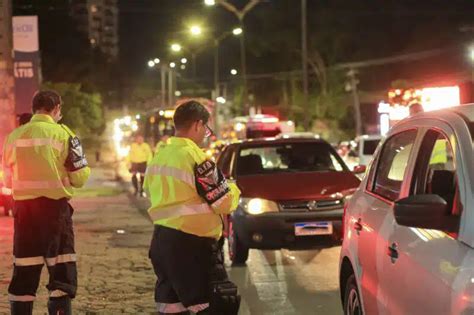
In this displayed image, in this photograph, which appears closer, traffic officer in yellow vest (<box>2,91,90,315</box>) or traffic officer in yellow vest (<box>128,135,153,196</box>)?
traffic officer in yellow vest (<box>2,91,90,315</box>)

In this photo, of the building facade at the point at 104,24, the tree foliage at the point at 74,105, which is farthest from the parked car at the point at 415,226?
the building facade at the point at 104,24

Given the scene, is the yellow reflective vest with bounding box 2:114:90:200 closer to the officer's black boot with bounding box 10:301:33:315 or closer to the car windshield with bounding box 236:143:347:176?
the officer's black boot with bounding box 10:301:33:315

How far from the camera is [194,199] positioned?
4.13m

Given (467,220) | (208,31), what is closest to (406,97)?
(467,220)

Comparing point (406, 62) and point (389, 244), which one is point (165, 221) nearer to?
point (389, 244)

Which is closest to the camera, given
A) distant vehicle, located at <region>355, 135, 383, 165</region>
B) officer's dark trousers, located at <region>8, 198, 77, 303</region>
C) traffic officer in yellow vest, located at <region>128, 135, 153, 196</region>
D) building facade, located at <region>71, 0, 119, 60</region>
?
officer's dark trousers, located at <region>8, 198, 77, 303</region>

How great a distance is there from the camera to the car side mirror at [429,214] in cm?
321

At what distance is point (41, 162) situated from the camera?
515 centimetres

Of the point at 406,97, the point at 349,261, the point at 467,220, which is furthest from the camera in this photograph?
the point at 406,97

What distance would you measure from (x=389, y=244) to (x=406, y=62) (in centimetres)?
6329

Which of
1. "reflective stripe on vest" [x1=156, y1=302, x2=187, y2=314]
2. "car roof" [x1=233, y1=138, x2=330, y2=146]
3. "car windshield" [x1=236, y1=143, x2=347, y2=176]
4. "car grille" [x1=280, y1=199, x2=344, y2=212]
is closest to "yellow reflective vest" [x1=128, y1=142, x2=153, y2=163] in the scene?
"car roof" [x1=233, y1=138, x2=330, y2=146]

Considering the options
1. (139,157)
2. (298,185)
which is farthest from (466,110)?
(139,157)

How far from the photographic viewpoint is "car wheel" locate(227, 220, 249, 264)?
29.4ft

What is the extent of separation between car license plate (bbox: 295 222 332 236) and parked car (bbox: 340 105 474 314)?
10.8ft
